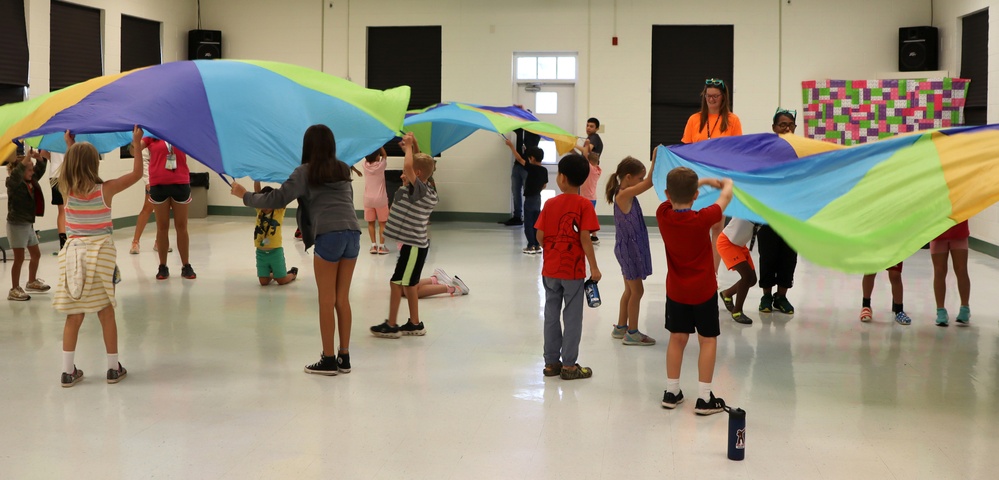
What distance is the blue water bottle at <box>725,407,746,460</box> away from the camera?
364cm

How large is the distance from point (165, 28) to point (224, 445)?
10.5 m

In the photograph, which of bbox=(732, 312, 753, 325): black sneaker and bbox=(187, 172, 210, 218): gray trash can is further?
bbox=(187, 172, 210, 218): gray trash can

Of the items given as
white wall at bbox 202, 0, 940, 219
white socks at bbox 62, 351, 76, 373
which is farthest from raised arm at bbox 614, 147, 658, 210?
white wall at bbox 202, 0, 940, 219

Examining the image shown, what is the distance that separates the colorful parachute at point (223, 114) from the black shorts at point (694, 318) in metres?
2.09

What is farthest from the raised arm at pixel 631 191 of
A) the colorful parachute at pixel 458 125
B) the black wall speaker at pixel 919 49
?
the black wall speaker at pixel 919 49

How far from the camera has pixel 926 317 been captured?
258 inches

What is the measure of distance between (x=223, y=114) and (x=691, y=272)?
270 centimetres

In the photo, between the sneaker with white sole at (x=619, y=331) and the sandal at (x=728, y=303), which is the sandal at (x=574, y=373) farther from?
the sandal at (x=728, y=303)

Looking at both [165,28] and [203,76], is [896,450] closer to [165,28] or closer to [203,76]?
[203,76]

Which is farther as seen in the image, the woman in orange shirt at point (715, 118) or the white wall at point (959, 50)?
the white wall at point (959, 50)

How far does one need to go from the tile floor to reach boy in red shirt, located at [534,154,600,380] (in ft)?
1.11

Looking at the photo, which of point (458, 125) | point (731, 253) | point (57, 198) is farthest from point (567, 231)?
point (57, 198)

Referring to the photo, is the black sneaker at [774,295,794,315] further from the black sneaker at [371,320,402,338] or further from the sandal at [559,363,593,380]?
the black sneaker at [371,320,402,338]

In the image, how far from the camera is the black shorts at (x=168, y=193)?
7785 mm
